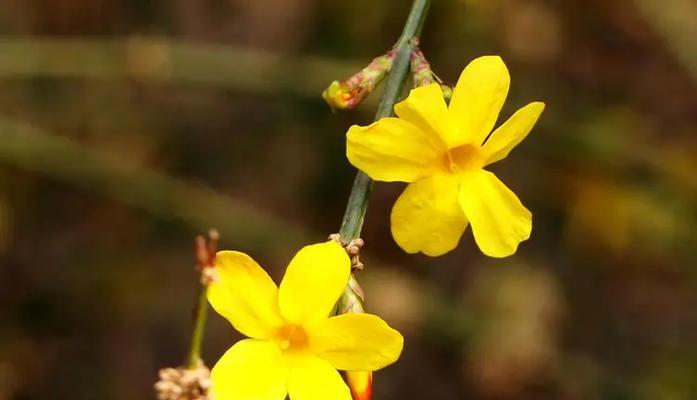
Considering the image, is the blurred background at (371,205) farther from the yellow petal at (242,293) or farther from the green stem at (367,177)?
the yellow petal at (242,293)

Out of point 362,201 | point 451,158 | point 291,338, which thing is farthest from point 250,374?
point 451,158

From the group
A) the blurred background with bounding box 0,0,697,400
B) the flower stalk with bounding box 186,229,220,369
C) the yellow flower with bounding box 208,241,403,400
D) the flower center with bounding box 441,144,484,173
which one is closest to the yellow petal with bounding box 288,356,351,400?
the yellow flower with bounding box 208,241,403,400

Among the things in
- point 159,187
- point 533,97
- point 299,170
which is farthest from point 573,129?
point 159,187

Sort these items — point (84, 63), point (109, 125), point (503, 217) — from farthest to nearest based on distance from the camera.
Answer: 1. point (109, 125)
2. point (84, 63)
3. point (503, 217)

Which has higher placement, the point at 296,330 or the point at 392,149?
the point at 392,149

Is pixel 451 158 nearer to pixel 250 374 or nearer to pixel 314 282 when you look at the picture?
pixel 314 282

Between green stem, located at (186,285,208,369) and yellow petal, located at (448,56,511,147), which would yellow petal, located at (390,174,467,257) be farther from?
green stem, located at (186,285,208,369)

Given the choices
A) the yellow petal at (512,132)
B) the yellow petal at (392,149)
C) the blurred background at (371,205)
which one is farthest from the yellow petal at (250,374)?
the blurred background at (371,205)

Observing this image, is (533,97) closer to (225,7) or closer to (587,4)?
(587,4)
